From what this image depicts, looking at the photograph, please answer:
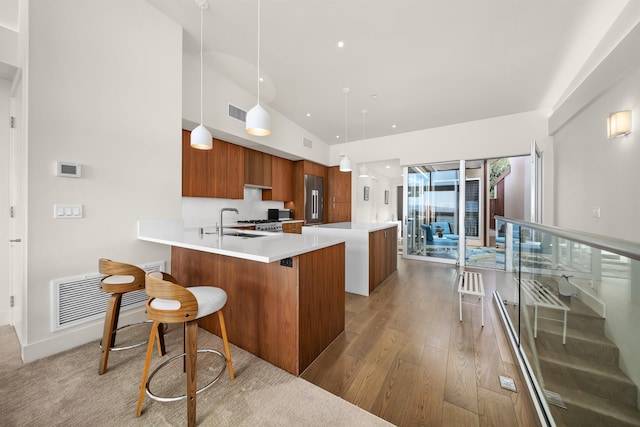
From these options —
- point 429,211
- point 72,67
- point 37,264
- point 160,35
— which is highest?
point 160,35

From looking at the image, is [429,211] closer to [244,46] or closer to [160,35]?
[244,46]

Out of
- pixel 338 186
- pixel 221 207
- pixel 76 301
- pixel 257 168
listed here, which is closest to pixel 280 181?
pixel 257 168

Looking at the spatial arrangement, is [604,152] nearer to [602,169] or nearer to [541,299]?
[602,169]

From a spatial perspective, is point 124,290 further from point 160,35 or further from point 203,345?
point 160,35

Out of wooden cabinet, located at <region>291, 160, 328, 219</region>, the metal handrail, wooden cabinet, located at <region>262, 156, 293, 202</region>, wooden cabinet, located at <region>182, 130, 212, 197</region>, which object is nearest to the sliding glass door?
wooden cabinet, located at <region>291, 160, 328, 219</region>

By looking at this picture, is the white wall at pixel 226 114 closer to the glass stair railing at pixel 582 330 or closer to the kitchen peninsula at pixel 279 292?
the kitchen peninsula at pixel 279 292

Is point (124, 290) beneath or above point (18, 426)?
above

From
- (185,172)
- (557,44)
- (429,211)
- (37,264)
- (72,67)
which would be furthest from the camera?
(429,211)

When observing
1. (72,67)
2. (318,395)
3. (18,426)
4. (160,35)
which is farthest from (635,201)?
(72,67)

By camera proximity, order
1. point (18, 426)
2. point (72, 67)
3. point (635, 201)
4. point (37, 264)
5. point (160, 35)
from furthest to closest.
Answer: point (160, 35) → point (635, 201) → point (72, 67) → point (37, 264) → point (18, 426)

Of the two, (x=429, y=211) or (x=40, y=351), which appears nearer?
(x=40, y=351)

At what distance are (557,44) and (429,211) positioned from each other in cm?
346

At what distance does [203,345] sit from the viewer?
2006mm

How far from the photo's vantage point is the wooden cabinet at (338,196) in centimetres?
635
